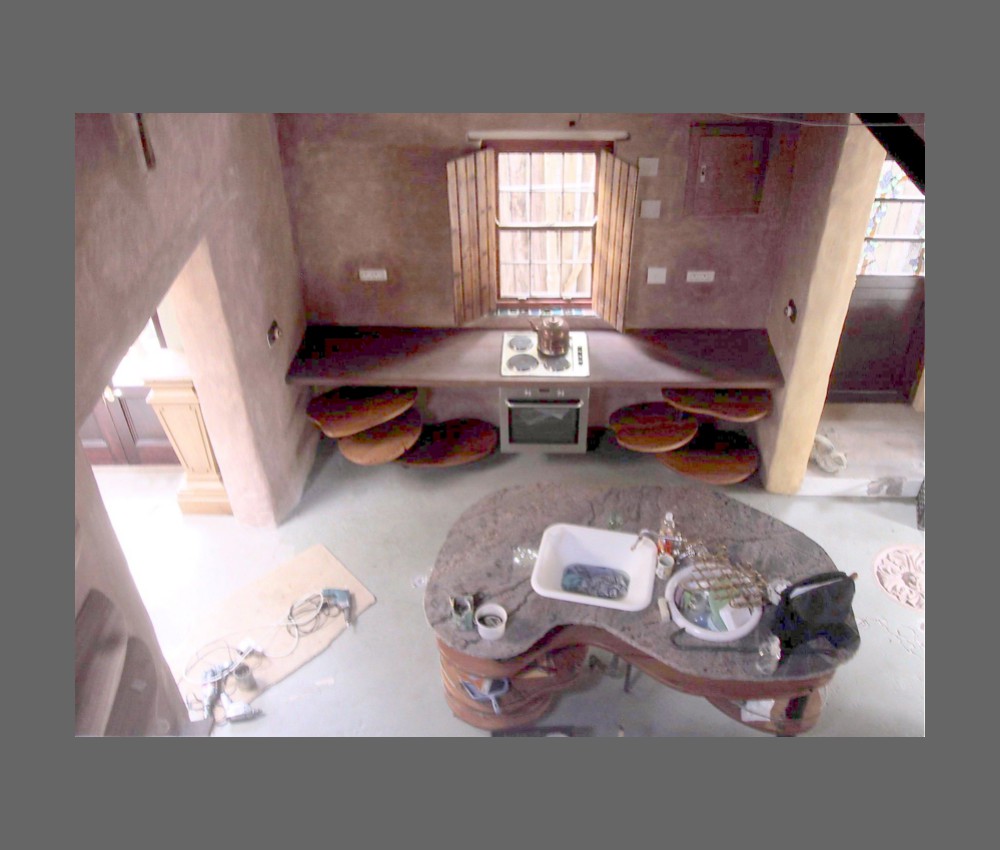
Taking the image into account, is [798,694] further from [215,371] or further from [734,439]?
[215,371]

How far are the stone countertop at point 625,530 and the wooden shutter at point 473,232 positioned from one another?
1.74 metres

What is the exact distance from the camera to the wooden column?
5.29 m

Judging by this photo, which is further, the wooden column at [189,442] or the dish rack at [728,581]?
the wooden column at [189,442]

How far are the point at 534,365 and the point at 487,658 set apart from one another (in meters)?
2.36

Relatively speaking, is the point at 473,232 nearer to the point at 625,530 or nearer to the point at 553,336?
the point at 553,336

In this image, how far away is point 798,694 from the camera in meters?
3.90

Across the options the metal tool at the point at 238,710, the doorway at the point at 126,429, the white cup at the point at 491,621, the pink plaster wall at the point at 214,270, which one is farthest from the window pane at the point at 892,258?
the doorway at the point at 126,429

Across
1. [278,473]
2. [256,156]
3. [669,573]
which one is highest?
[256,156]

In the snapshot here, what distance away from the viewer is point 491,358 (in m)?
5.74

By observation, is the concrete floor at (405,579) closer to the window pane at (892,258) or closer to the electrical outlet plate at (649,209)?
the window pane at (892,258)

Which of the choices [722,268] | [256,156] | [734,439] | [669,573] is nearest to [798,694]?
[669,573]

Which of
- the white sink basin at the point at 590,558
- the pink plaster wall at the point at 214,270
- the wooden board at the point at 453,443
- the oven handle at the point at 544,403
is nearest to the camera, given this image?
the pink plaster wall at the point at 214,270

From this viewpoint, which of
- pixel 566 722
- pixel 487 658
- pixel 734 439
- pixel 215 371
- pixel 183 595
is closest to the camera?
pixel 487 658

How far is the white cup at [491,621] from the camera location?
3.88 metres
